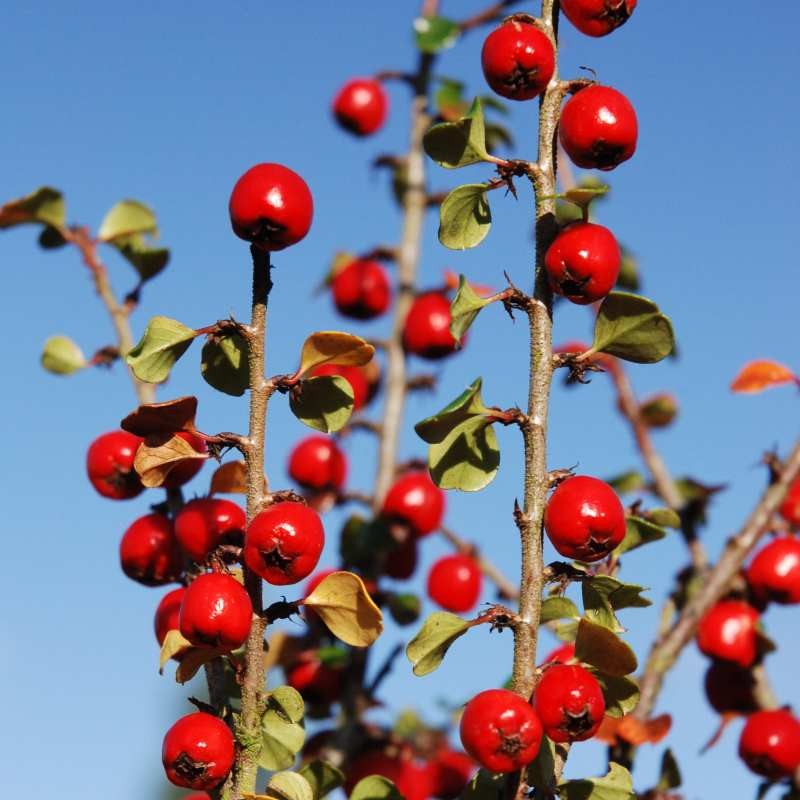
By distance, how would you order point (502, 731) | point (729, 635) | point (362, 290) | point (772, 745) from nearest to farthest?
point (502, 731) → point (772, 745) → point (729, 635) → point (362, 290)

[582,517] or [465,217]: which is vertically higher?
[465,217]

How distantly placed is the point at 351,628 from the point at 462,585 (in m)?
1.84

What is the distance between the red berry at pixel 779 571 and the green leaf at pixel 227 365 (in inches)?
56.3

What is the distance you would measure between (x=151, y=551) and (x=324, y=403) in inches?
15.6

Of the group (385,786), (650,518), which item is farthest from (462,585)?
(385,786)

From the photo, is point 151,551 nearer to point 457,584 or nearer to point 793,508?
point 793,508

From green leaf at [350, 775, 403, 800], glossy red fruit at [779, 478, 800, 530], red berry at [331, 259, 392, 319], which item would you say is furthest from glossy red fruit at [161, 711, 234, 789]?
red berry at [331, 259, 392, 319]

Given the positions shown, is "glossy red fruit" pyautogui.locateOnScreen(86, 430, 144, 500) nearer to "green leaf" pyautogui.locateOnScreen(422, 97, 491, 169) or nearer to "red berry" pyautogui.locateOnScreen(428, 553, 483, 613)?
"green leaf" pyautogui.locateOnScreen(422, 97, 491, 169)

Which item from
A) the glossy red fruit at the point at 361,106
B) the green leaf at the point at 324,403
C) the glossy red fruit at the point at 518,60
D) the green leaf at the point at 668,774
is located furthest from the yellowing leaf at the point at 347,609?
the glossy red fruit at the point at 361,106

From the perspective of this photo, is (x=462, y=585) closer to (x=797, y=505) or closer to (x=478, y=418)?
(x=797, y=505)

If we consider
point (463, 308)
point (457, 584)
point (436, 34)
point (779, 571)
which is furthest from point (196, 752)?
point (436, 34)

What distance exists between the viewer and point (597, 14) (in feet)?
5.72

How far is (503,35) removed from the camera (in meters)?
1.72

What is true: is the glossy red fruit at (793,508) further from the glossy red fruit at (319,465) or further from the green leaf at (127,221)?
the green leaf at (127,221)
